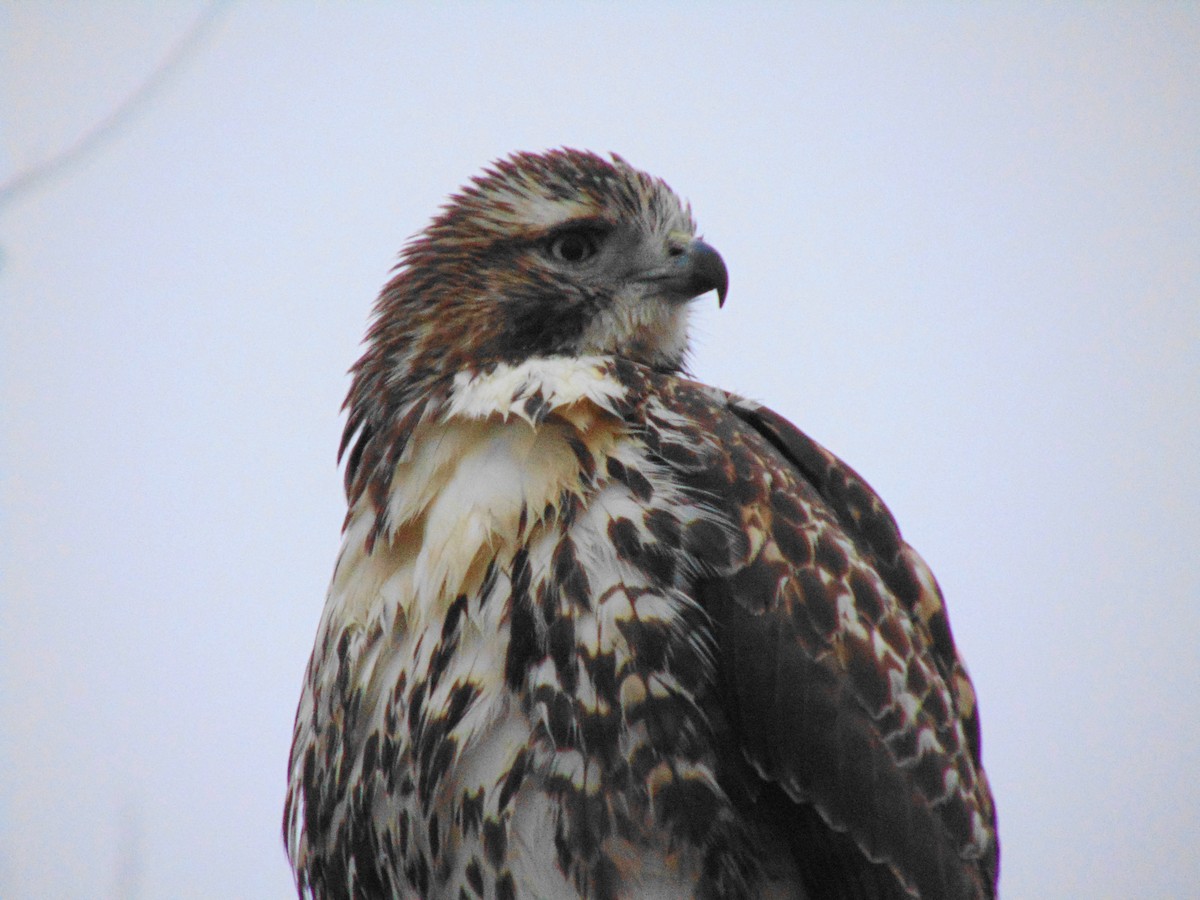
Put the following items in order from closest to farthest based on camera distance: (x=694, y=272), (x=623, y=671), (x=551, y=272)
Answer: (x=623, y=671) < (x=551, y=272) < (x=694, y=272)

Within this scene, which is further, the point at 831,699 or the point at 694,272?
the point at 694,272

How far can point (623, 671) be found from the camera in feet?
7.54

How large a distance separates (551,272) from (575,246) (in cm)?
13

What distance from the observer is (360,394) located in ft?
10.3

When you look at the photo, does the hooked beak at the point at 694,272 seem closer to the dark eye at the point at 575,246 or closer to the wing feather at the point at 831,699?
the dark eye at the point at 575,246

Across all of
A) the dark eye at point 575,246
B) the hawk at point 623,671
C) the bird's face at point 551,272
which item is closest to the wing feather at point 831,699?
the hawk at point 623,671

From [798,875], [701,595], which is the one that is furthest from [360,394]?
[798,875]

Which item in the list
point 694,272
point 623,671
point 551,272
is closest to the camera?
point 623,671

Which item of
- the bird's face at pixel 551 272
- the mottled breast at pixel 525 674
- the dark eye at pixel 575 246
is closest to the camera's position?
the mottled breast at pixel 525 674

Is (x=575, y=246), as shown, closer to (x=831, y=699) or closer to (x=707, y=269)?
(x=707, y=269)

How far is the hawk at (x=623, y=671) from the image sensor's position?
229cm

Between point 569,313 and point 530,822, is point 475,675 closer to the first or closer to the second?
point 530,822

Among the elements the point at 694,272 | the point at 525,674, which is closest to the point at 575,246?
the point at 694,272

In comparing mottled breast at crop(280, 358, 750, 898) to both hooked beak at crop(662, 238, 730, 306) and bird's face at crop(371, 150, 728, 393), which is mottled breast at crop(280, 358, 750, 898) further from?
hooked beak at crop(662, 238, 730, 306)
